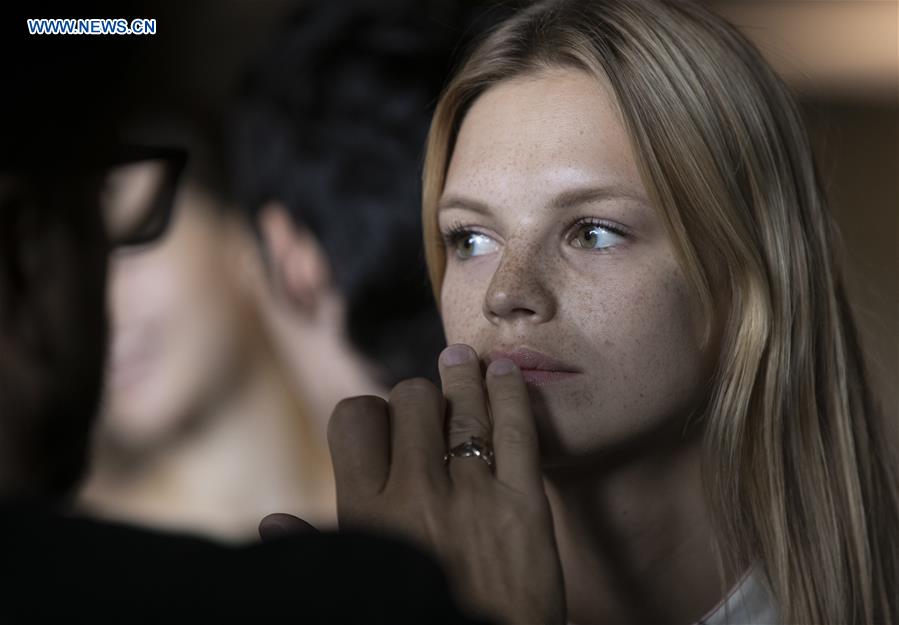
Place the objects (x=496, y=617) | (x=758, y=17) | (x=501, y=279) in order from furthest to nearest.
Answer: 1. (x=758, y=17)
2. (x=501, y=279)
3. (x=496, y=617)

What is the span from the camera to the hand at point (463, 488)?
0.92 meters

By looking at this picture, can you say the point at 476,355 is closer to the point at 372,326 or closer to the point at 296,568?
the point at 296,568

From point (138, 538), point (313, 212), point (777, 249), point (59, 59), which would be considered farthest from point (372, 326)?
point (138, 538)

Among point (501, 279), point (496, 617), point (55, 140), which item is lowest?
point (496, 617)

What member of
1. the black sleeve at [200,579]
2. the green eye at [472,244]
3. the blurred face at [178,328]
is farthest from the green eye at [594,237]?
the blurred face at [178,328]

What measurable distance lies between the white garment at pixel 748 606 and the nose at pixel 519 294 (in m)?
0.40

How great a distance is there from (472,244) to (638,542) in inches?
16.0

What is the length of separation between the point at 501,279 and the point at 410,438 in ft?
0.70

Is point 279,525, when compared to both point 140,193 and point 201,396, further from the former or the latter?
point 201,396

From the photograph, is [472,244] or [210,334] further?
[210,334]

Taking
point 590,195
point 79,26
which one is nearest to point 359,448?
point 590,195

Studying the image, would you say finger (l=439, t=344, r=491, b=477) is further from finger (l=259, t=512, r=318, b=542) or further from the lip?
finger (l=259, t=512, r=318, b=542)

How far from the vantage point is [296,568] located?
26.2 inches

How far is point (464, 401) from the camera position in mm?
1067
